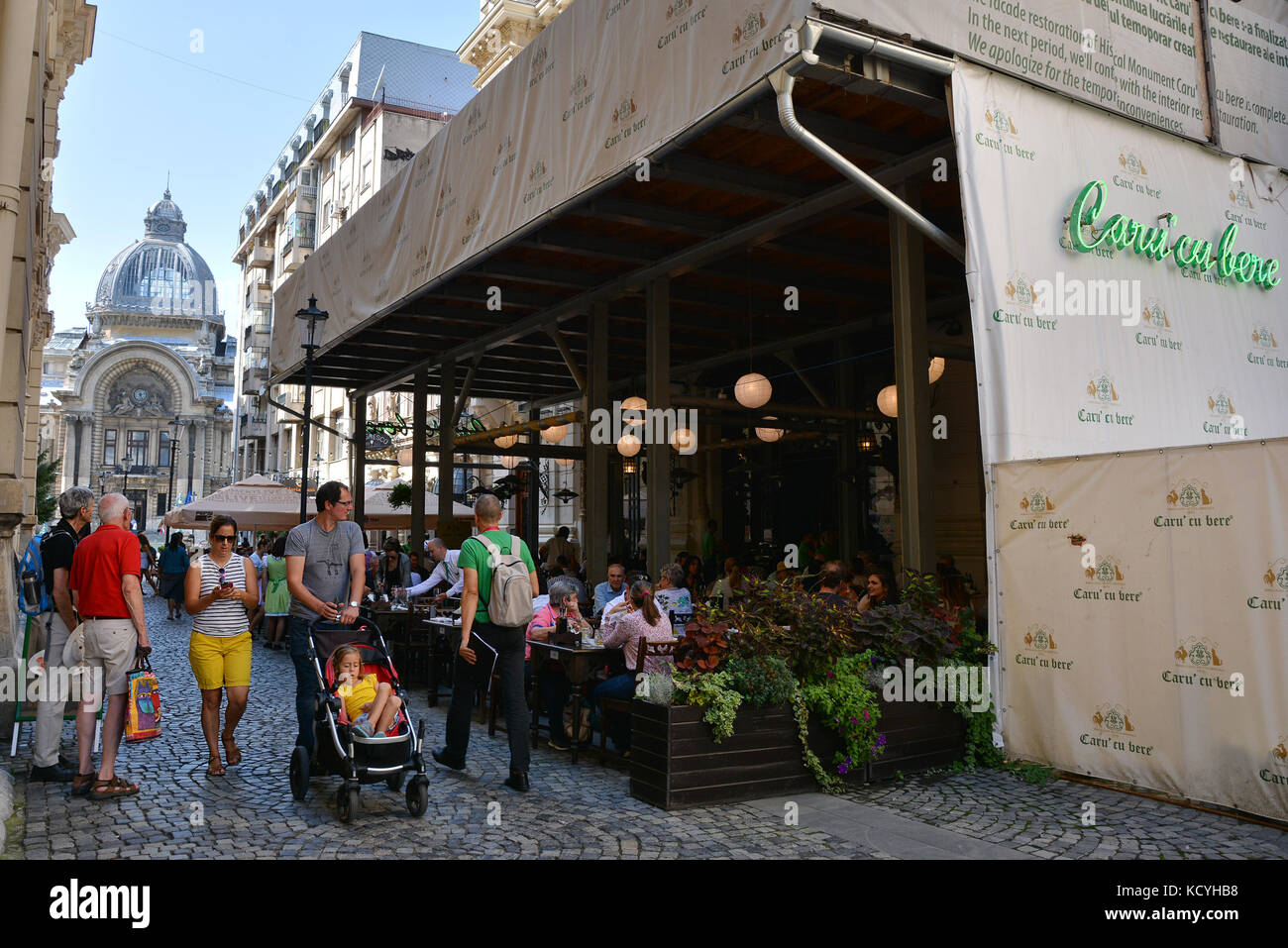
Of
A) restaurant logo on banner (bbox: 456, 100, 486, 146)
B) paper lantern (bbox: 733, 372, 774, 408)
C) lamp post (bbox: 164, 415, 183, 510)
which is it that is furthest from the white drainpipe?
lamp post (bbox: 164, 415, 183, 510)

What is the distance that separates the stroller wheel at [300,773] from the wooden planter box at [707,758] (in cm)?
197

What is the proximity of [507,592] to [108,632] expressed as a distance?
2.47 metres

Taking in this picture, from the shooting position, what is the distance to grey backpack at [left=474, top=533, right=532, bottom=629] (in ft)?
20.4

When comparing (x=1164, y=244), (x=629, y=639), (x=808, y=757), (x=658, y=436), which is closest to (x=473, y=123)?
(x=658, y=436)

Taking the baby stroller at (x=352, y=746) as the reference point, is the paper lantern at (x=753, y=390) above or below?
above

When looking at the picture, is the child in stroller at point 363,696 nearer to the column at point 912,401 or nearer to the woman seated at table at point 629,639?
the woman seated at table at point 629,639

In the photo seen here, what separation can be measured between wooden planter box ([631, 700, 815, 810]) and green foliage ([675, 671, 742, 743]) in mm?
48

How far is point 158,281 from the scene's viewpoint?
107 m

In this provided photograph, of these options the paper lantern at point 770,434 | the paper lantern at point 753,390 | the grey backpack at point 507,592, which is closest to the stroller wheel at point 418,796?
the grey backpack at point 507,592

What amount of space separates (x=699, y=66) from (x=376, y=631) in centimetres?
466

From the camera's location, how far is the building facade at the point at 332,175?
142ft

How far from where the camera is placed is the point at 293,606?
6.20 meters

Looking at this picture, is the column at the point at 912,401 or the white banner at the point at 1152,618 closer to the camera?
the white banner at the point at 1152,618
